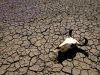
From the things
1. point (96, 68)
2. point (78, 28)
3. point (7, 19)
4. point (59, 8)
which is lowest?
point (96, 68)

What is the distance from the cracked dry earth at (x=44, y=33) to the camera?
9.77 ft

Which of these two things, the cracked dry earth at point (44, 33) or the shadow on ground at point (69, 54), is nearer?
the cracked dry earth at point (44, 33)

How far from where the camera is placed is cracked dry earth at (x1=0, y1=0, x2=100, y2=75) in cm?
298

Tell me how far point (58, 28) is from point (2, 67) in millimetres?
2027

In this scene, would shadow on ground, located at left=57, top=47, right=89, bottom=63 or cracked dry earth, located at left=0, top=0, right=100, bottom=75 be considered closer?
cracked dry earth, located at left=0, top=0, right=100, bottom=75

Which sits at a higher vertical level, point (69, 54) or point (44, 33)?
point (44, 33)

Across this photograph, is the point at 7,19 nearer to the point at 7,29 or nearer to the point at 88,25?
the point at 7,29

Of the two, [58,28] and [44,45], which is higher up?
[58,28]

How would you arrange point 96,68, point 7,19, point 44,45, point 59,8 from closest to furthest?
point 96,68 < point 44,45 < point 7,19 < point 59,8

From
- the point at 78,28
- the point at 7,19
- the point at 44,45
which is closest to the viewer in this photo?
the point at 44,45

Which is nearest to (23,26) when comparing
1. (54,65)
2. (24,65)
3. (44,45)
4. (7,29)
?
(7,29)

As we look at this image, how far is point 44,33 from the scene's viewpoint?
3.91 meters

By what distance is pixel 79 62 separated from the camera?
121 inches

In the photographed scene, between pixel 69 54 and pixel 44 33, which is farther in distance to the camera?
pixel 44 33
